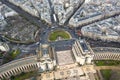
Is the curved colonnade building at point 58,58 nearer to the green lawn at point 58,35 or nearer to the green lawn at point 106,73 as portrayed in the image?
the green lawn at point 106,73

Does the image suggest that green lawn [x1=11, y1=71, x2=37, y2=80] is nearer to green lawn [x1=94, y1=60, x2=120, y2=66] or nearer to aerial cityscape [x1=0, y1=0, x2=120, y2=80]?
aerial cityscape [x1=0, y1=0, x2=120, y2=80]

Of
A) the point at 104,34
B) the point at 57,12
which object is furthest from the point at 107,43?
the point at 57,12

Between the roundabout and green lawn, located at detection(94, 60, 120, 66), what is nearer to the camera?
green lawn, located at detection(94, 60, 120, 66)

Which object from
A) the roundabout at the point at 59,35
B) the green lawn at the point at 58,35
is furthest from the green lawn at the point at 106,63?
the green lawn at the point at 58,35

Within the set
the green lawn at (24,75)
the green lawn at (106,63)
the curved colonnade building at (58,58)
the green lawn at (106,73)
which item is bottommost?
the green lawn at (106,73)

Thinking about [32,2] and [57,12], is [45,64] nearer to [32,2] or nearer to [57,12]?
[57,12]

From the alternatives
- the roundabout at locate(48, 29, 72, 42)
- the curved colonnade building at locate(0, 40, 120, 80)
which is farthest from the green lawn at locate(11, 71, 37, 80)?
the roundabout at locate(48, 29, 72, 42)

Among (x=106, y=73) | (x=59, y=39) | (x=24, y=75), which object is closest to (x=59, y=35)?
(x=59, y=39)
